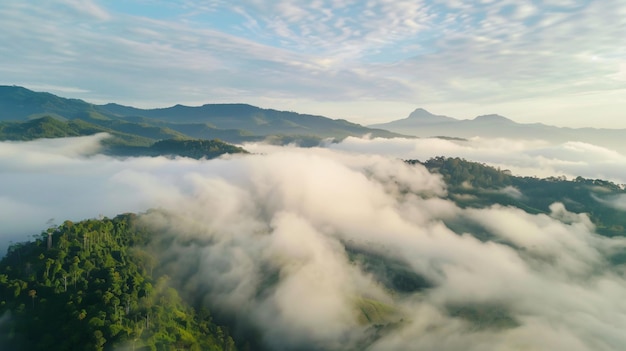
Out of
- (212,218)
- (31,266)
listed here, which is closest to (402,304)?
(212,218)

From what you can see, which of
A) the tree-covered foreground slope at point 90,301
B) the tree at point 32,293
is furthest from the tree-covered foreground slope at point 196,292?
the tree at point 32,293

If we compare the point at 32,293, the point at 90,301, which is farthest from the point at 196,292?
the point at 32,293

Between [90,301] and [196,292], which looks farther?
[196,292]

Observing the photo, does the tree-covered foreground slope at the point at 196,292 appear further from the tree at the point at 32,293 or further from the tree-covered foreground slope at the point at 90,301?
the tree at the point at 32,293

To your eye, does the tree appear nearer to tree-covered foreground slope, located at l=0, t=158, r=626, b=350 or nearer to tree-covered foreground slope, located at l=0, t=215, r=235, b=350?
tree-covered foreground slope, located at l=0, t=215, r=235, b=350

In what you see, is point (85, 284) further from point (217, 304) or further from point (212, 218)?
point (212, 218)

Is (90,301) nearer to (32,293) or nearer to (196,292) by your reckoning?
(32,293)

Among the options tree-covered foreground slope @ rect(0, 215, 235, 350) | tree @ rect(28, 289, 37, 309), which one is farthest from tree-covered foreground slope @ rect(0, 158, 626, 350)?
tree @ rect(28, 289, 37, 309)

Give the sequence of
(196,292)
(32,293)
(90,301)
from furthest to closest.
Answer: (196,292) → (90,301) → (32,293)
